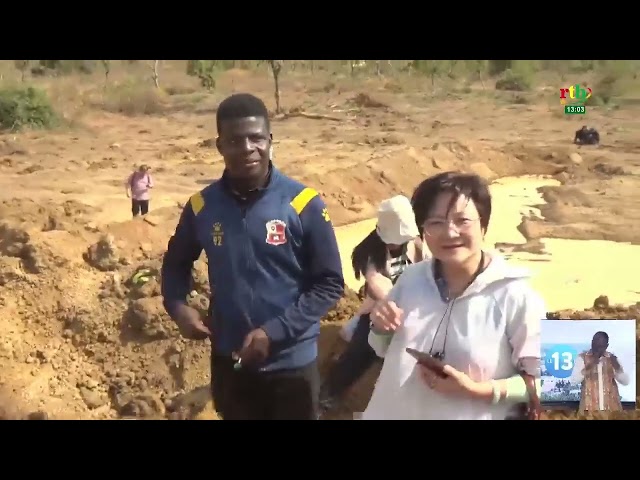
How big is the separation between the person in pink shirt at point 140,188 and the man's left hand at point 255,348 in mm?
1468

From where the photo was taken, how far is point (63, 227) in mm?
4590

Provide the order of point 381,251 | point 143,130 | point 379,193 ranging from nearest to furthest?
point 381,251 → point 379,193 → point 143,130

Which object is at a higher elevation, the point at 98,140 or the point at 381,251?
the point at 98,140

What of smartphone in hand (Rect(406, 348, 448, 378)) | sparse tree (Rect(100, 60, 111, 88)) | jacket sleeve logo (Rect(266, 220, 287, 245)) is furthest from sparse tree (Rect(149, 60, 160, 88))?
smartphone in hand (Rect(406, 348, 448, 378))

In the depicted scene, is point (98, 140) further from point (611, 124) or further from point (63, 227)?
point (611, 124)

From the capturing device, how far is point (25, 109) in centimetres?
444

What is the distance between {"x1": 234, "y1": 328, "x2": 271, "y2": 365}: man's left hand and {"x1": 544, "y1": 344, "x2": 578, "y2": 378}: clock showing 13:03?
1606 mm

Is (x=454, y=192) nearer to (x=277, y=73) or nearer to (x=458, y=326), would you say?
(x=458, y=326)

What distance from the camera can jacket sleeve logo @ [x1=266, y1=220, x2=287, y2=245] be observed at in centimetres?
322

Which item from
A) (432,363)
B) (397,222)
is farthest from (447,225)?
(432,363)

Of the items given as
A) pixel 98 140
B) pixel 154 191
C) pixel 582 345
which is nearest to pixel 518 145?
pixel 582 345

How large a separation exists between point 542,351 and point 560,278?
1.67 feet

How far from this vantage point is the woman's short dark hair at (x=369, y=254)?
12.1ft

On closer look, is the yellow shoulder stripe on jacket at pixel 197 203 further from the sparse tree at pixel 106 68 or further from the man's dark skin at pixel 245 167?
the sparse tree at pixel 106 68
